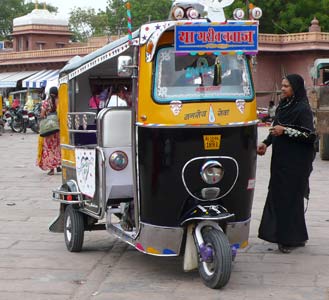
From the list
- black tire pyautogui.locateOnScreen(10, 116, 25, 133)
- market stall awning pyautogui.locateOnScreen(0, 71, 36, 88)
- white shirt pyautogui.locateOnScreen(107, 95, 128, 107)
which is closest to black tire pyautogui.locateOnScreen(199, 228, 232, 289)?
white shirt pyautogui.locateOnScreen(107, 95, 128, 107)

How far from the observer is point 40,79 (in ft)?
142

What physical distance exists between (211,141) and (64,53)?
39.3 metres

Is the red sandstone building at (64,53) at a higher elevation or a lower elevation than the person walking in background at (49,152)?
higher

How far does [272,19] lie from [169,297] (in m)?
39.5

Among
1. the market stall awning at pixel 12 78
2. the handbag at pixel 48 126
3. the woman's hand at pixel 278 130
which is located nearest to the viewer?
the woman's hand at pixel 278 130

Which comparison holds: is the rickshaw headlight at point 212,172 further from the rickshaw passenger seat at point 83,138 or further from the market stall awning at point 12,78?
the market stall awning at point 12,78

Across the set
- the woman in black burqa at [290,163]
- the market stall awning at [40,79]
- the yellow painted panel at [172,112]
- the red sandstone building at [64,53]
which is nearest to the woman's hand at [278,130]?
the woman in black burqa at [290,163]

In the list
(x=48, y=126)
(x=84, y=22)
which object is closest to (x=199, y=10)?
(x=48, y=126)

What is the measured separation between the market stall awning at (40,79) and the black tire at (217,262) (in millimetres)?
35208

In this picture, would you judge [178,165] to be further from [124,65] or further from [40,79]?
[40,79]

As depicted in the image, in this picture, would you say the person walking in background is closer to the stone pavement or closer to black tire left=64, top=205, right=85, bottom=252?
the stone pavement

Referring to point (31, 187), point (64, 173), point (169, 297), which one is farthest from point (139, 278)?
point (31, 187)

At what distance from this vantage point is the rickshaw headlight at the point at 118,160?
6652 mm

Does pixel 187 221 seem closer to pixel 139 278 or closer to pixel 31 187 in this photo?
pixel 139 278
